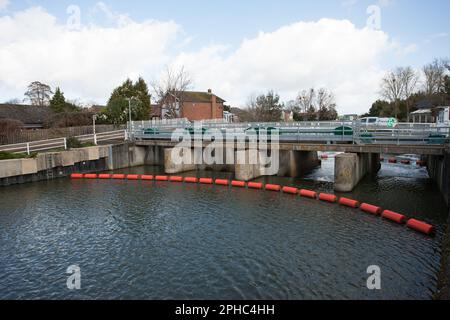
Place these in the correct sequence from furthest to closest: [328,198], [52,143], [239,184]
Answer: [52,143] → [239,184] → [328,198]

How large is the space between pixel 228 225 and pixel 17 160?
18.4 metres

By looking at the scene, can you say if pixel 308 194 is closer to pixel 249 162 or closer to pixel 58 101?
pixel 249 162

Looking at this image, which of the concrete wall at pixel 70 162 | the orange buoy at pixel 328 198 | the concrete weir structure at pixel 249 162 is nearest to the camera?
the orange buoy at pixel 328 198

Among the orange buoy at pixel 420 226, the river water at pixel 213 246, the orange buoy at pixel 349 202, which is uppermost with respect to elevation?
the orange buoy at pixel 349 202

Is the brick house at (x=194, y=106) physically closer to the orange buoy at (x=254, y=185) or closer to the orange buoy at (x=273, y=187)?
the orange buoy at (x=254, y=185)

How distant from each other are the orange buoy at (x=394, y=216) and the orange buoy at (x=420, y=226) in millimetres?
377

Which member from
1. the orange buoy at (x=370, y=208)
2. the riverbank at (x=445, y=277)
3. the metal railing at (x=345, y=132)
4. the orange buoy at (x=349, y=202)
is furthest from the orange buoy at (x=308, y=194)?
the riverbank at (x=445, y=277)

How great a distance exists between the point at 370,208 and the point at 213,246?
877 cm

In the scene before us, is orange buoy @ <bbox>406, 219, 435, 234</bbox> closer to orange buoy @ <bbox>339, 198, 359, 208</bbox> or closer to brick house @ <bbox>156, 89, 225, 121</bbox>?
orange buoy @ <bbox>339, 198, 359, 208</bbox>

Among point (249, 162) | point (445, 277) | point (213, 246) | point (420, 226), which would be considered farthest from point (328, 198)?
point (445, 277)

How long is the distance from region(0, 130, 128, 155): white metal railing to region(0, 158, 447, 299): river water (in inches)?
313

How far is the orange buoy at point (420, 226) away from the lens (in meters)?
13.0

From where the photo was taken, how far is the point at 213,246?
12.2 metres
